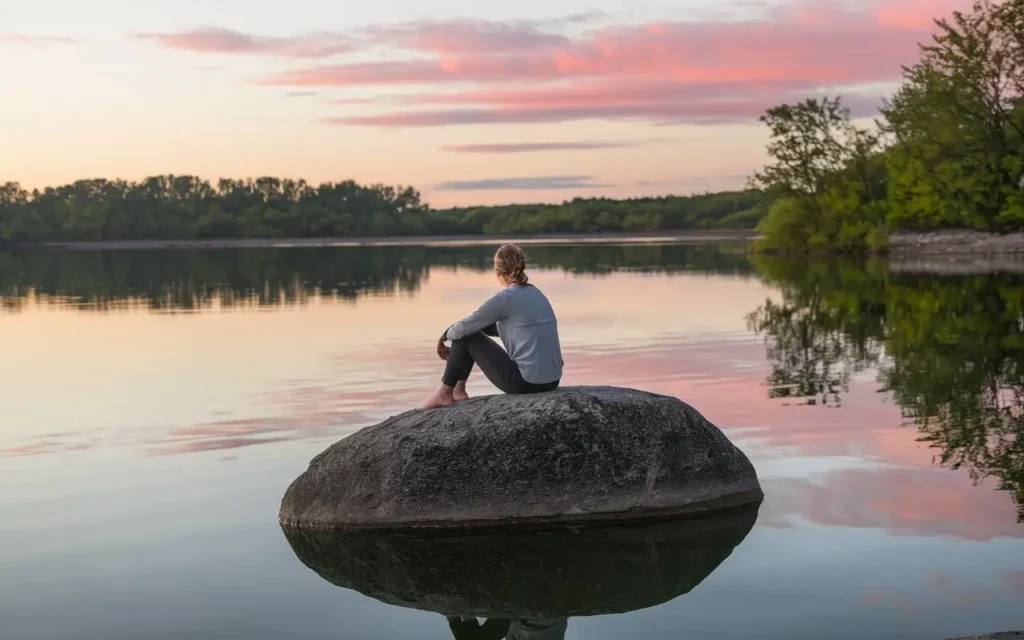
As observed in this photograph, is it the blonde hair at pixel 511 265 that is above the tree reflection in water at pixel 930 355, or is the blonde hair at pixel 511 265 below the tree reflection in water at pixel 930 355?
above

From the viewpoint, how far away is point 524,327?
1131 centimetres

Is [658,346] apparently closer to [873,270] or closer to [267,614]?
[267,614]

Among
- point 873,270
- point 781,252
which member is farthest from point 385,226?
point 873,270

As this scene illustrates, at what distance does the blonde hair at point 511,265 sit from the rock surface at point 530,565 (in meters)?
2.44

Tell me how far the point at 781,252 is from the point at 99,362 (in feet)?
233

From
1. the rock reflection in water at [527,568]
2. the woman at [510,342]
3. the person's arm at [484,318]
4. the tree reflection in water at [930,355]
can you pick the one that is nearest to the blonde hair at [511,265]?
the woman at [510,342]

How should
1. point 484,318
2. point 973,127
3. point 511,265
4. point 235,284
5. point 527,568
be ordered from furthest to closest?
point 973,127, point 235,284, point 511,265, point 484,318, point 527,568

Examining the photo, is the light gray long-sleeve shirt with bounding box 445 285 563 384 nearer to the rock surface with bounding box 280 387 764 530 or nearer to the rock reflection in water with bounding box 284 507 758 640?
the rock surface with bounding box 280 387 764 530

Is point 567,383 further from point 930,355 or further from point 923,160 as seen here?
point 923,160

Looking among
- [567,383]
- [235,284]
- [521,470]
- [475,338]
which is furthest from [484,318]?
[235,284]

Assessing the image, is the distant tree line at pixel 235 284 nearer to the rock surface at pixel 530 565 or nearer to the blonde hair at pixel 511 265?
the blonde hair at pixel 511 265

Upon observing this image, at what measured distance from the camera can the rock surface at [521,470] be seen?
10469 mm

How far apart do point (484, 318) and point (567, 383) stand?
7788 millimetres

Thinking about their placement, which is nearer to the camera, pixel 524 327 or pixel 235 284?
pixel 524 327
